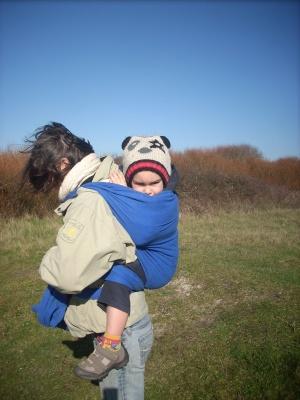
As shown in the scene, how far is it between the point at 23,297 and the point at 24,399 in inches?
96.1

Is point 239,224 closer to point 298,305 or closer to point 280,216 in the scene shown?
point 280,216

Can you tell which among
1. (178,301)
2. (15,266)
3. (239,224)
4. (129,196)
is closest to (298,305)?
(178,301)

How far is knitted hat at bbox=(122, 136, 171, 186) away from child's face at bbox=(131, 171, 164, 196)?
0.09ft

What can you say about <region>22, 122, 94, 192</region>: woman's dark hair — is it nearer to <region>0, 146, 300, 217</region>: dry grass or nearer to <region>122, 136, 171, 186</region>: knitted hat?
<region>122, 136, 171, 186</region>: knitted hat

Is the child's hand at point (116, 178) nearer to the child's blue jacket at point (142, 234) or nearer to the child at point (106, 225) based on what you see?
the child at point (106, 225)

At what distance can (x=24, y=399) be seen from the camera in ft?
10.0

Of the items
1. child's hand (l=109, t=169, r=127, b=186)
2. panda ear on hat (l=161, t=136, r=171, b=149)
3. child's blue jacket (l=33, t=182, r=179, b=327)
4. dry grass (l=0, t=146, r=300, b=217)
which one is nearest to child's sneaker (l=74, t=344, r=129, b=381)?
child's blue jacket (l=33, t=182, r=179, b=327)

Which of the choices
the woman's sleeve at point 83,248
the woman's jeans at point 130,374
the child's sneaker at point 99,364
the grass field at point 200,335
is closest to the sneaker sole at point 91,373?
the child's sneaker at point 99,364

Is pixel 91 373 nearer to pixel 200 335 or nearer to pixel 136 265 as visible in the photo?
pixel 136 265

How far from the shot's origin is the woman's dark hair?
1.77m

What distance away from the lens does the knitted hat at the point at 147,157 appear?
197cm

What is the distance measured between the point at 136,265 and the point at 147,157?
66 centimetres

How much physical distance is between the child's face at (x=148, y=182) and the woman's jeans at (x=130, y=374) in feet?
2.60

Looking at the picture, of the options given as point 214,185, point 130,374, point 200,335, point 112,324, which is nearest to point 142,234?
point 112,324
